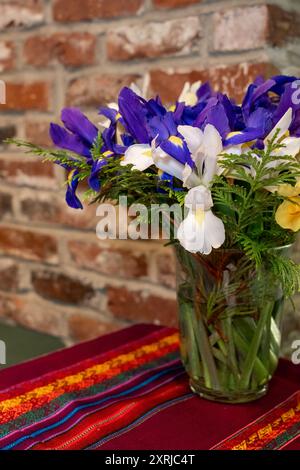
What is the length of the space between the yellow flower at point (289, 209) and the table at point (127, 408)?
26 centimetres

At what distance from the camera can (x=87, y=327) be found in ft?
4.58

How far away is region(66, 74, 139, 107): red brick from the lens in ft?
4.03

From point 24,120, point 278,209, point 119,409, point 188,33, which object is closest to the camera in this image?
point 278,209

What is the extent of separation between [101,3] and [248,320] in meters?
0.78

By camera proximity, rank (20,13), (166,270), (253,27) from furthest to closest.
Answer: (20,13) → (166,270) → (253,27)

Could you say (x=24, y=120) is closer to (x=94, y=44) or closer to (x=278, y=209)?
(x=94, y=44)

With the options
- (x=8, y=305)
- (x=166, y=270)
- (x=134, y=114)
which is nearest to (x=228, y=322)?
(x=134, y=114)

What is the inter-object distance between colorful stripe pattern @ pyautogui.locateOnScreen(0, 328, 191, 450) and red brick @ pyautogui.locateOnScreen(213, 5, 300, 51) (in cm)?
53

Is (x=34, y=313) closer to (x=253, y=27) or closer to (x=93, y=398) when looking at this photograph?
(x=93, y=398)

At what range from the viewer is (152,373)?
91cm

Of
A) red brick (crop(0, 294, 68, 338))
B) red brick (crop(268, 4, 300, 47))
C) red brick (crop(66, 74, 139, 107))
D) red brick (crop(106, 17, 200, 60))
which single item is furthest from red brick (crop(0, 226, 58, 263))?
red brick (crop(268, 4, 300, 47))

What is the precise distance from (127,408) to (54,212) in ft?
2.32

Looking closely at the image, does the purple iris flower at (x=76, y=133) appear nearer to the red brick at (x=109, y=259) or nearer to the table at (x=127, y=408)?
the table at (x=127, y=408)

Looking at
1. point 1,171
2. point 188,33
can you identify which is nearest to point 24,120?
point 1,171
